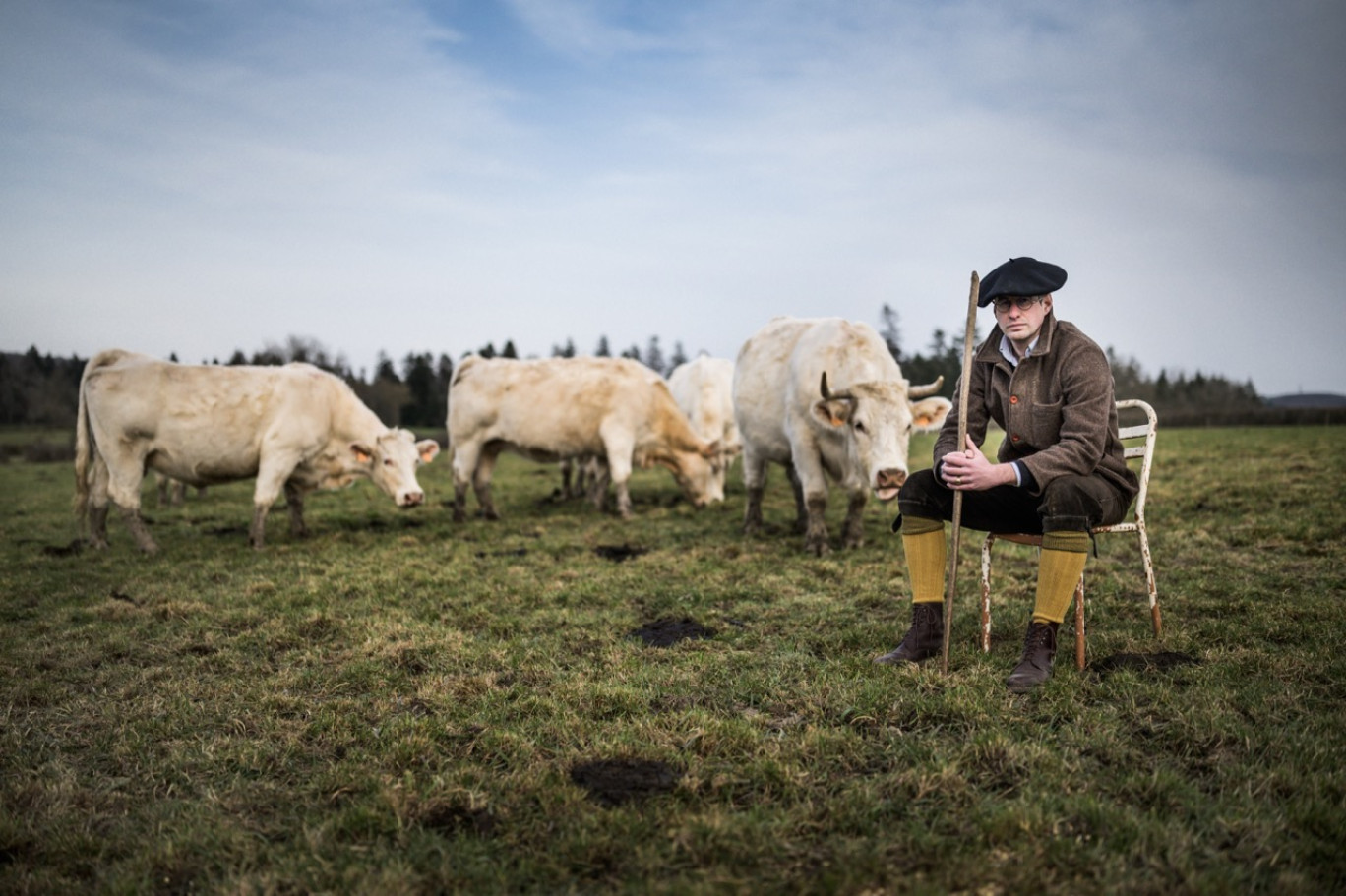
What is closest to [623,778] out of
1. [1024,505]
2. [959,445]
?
[959,445]

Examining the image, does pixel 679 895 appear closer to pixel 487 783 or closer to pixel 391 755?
pixel 487 783

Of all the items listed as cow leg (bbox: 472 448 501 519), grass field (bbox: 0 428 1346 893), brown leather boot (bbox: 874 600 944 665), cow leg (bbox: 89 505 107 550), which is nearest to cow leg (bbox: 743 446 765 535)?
grass field (bbox: 0 428 1346 893)

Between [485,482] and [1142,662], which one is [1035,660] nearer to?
[1142,662]

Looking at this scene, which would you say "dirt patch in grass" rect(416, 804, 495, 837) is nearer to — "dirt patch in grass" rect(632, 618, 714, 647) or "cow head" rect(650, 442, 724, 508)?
"dirt patch in grass" rect(632, 618, 714, 647)

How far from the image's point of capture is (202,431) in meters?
9.85

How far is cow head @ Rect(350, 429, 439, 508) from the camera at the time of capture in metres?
11.1

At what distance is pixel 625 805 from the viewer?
294 centimetres

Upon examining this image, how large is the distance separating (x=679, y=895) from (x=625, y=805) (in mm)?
617

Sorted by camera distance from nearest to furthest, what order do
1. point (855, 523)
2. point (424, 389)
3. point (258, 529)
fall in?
point (855, 523)
point (258, 529)
point (424, 389)

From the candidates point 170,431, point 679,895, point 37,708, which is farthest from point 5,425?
point 679,895

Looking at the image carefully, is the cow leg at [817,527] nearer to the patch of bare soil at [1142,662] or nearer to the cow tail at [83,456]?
the patch of bare soil at [1142,662]

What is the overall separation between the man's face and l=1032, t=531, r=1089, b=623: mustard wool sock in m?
1.07

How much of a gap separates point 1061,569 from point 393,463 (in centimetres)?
926

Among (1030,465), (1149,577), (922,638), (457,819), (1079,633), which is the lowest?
(457,819)
